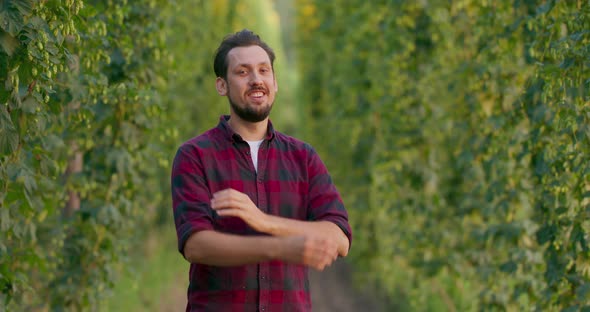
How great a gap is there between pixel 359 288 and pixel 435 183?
5819 millimetres

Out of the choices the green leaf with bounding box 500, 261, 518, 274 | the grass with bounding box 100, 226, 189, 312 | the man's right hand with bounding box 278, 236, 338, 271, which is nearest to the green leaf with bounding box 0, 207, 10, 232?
the man's right hand with bounding box 278, 236, 338, 271

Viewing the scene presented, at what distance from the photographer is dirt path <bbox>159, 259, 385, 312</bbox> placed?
11.5m

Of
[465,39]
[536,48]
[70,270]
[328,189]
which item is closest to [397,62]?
[465,39]

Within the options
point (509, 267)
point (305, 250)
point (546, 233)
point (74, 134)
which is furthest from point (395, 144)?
point (305, 250)

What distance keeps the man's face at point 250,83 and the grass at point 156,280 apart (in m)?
5.94

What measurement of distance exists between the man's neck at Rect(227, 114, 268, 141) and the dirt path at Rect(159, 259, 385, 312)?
8.09 meters

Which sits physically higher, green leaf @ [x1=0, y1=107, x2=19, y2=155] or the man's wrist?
green leaf @ [x1=0, y1=107, x2=19, y2=155]

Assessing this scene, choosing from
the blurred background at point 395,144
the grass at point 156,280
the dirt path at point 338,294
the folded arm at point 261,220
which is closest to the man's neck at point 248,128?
the folded arm at point 261,220

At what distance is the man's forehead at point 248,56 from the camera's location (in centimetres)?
284

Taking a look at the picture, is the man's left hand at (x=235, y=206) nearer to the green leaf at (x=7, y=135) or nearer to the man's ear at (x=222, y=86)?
the man's ear at (x=222, y=86)

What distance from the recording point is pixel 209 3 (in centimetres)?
1617

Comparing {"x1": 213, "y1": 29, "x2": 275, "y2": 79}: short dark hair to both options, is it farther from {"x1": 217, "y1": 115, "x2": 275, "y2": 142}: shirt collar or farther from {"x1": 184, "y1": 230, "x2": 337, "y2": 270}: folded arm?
{"x1": 184, "y1": 230, "x2": 337, "y2": 270}: folded arm

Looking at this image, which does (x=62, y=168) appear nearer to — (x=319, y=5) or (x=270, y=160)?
(x=270, y=160)

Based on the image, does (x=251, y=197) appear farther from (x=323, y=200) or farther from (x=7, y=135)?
(x=7, y=135)
